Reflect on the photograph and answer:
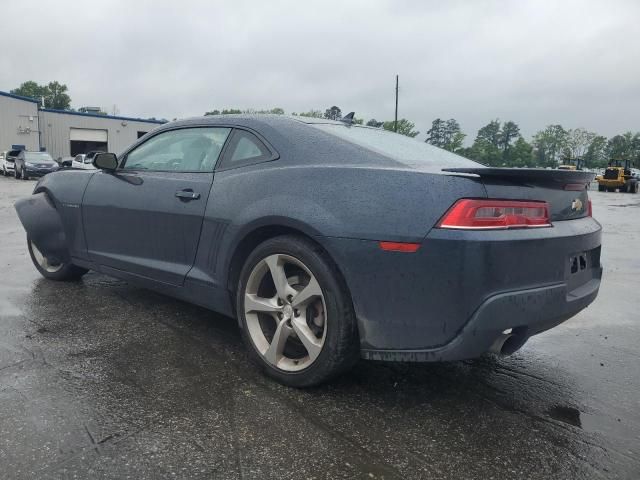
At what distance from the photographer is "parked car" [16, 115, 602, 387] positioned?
2.29m

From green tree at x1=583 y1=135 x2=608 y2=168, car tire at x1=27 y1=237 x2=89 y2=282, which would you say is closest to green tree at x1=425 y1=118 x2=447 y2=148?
green tree at x1=583 y1=135 x2=608 y2=168

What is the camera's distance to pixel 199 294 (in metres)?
3.26

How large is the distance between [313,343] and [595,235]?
161cm

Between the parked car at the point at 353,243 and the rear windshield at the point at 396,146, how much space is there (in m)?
0.02

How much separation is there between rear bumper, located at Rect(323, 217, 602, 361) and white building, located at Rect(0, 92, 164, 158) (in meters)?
39.3

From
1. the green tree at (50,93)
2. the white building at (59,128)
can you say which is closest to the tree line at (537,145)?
the green tree at (50,93)

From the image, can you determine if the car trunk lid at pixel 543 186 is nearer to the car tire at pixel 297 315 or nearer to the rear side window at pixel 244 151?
the car tire at pixel 297 315

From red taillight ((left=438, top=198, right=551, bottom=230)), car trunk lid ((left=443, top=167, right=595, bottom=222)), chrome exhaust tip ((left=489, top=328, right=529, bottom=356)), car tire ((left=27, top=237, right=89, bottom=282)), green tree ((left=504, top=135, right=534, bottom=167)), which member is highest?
green tree ((left=504, top=135, right=534, bottom=167))

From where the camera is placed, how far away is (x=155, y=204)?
11.4ft

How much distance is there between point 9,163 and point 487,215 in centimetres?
3349

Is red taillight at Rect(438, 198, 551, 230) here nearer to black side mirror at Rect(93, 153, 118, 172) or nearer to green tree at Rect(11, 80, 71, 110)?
black side mirror at Rect(93, 153, 118, 172)

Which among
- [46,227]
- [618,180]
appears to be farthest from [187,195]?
[618,180]

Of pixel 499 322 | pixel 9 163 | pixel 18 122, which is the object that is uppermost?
pixel 18 122

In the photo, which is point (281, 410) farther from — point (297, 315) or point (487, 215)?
point (487, 215)
